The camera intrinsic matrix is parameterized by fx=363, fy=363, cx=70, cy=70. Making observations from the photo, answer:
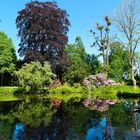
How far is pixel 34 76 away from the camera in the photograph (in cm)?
4619

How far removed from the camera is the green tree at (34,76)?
46031mm

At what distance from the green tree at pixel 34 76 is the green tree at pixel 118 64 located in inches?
688

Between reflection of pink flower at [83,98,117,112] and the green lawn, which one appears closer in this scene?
reflection of pink flower at [83,98,117,112]

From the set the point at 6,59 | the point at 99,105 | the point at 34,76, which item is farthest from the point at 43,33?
the point at 99,105

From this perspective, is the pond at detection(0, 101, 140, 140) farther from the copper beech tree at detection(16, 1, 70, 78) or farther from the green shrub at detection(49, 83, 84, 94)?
the copper beech tree at detection(16, 1, 70, 78)

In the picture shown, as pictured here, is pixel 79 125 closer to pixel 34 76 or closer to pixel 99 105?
pixel 99 105

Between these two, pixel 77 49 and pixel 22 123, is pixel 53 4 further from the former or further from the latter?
pixel 22 123

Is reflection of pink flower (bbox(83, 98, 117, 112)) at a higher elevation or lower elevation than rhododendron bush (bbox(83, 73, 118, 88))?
lower

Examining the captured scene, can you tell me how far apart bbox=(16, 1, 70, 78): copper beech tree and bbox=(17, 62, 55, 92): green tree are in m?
4.45

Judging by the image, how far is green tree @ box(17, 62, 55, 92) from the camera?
46031 millimetres

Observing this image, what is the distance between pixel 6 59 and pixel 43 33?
705cm

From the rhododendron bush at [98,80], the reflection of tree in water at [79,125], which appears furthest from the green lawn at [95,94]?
the reflection of tree in water at [79,125]

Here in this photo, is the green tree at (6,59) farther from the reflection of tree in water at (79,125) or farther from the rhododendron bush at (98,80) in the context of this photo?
the reflection of tree in water at (79,125)

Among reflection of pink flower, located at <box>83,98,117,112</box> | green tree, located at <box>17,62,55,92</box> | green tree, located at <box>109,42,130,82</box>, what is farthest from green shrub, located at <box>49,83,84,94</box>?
reflection of pink flower, located at <box>83,98,117,112</box>
